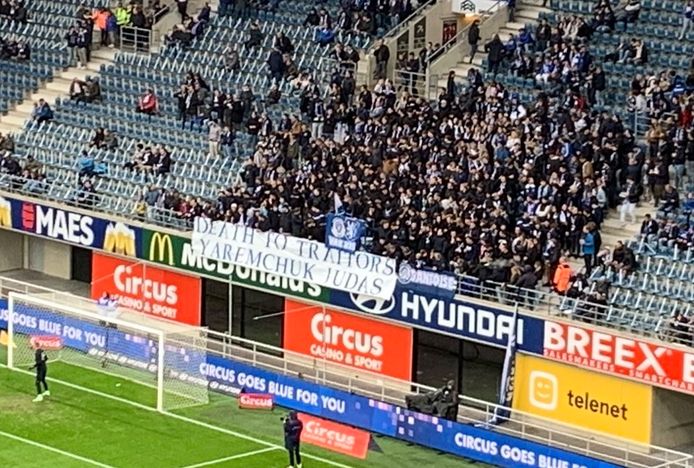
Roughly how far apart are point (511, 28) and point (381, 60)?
3099mm

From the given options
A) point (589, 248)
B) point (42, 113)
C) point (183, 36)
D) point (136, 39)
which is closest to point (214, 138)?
point (183, 36)

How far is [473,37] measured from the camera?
47875 mm

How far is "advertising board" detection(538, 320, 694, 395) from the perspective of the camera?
37.3 meters

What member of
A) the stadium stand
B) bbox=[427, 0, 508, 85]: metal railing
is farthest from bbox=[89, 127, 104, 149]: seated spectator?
bbox=[427, 0, 508, 85]: metal railing

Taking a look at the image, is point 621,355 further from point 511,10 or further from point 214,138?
point 214,138

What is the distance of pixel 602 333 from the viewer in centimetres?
3844

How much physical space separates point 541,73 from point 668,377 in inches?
395

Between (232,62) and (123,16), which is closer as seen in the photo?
(232,62)

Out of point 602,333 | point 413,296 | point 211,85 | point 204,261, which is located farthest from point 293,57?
point 602,333

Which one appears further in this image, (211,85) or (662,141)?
(211,85)

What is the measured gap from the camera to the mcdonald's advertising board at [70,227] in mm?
47125

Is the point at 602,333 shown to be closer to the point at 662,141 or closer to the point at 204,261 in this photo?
the point at 662,141

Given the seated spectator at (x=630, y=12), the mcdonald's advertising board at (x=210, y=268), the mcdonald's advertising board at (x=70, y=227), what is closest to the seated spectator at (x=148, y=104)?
the mcdonald's advertising board at (x=70, y=227)

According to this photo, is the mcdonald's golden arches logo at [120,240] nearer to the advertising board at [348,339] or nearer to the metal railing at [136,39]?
the advertising board at [348,339]
